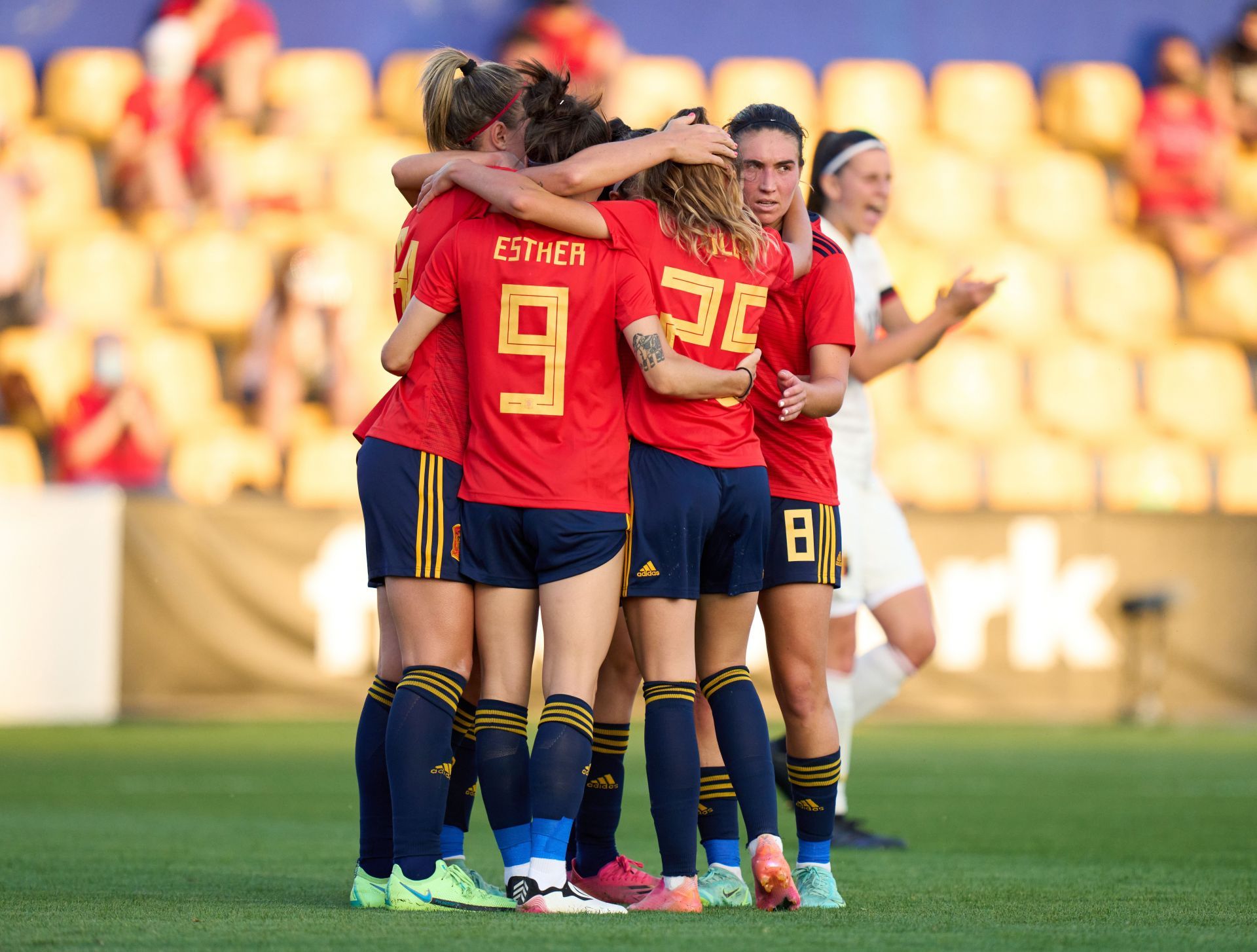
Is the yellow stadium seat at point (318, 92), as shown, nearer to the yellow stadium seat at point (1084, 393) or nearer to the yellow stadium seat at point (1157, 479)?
the yellow stadium seat at point (1084, 393)

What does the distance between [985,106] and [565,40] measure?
3.70 metres

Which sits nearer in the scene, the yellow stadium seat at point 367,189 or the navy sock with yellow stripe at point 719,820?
the navy sock with yellow stripe at point 719,820

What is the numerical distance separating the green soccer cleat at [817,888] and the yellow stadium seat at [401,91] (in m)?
11.1

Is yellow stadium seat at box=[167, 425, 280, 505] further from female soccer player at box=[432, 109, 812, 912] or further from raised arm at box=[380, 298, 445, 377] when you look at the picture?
female soccer player at box=[432, 109, 812, 912]

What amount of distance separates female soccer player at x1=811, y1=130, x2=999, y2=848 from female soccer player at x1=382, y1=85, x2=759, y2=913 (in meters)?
1.71

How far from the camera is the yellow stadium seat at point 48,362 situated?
12133 millimetres

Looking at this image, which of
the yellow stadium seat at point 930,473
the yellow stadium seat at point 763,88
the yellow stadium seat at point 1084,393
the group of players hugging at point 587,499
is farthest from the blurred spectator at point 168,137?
the group of players hugging at point 587,499

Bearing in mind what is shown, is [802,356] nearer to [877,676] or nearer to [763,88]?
[877,676]

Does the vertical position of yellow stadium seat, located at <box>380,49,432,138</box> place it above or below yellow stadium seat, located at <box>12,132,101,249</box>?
above

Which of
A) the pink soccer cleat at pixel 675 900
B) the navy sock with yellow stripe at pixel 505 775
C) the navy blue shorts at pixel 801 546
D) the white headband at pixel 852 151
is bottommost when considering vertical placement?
the pink soccer cleat at pixel 675 900

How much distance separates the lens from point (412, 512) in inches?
143

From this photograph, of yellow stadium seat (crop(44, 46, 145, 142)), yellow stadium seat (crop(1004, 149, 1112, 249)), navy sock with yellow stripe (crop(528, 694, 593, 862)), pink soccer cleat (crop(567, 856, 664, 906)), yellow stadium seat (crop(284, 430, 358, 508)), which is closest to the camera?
navy sock with yellow stripe (crop(528, 694, 593, 862))

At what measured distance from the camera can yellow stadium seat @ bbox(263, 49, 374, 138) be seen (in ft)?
46.4

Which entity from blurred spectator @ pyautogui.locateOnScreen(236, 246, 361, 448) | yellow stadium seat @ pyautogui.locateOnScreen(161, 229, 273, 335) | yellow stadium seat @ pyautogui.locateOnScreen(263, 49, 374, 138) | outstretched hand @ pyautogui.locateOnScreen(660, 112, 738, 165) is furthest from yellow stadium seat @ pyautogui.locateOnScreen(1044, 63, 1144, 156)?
outstretched hand @ pyautogui.locateOnScreen(660, 112, 738, 165)
